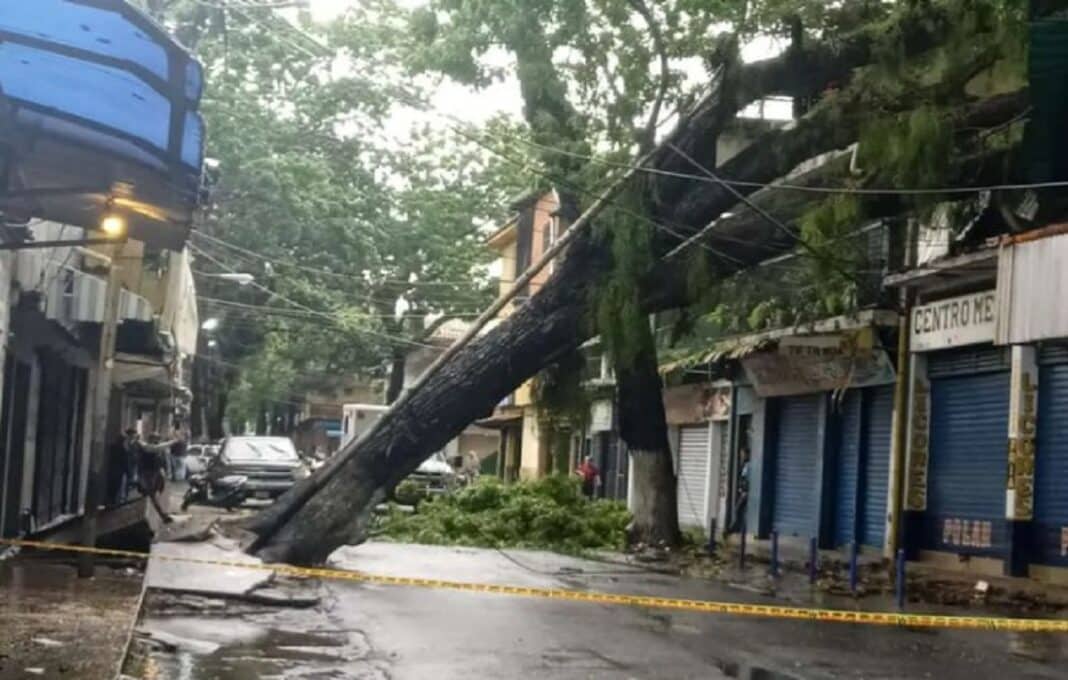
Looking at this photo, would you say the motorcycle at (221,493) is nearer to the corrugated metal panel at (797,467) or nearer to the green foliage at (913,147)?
the corrugated metal panel at (797,467)

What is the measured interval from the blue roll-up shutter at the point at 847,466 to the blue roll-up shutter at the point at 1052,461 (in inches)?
245

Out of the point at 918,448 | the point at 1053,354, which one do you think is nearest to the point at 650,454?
the point at 918,448

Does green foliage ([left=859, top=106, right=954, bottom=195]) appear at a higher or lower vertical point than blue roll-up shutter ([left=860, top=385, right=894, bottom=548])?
higher

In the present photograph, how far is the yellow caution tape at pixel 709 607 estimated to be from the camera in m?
12.7

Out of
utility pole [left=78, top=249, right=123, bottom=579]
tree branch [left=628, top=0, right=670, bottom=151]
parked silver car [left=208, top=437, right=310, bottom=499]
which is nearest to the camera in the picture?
utility pole [left=78, top=249, right=123, bottom=579]

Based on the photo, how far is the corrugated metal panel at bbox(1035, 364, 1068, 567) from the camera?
19438 mm

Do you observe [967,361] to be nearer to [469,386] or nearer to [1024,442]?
[1024,442]

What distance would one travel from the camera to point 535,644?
12828mm

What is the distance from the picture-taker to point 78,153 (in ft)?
29.6

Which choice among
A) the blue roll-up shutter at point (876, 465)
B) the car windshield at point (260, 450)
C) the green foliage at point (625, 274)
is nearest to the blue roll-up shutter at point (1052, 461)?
the blue roll-up shutter at point (876, 465)

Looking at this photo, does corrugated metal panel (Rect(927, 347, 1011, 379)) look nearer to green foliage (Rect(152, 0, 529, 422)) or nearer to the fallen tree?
the fallen tree

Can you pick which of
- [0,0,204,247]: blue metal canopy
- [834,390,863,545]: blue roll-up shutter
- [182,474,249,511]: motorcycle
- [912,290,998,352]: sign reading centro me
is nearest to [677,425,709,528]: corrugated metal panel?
[834,390,863,545]: blue roll-up shutter

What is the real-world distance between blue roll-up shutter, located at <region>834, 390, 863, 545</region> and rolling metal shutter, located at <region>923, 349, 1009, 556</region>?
281 cm

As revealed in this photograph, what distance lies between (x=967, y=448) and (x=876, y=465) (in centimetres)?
336
